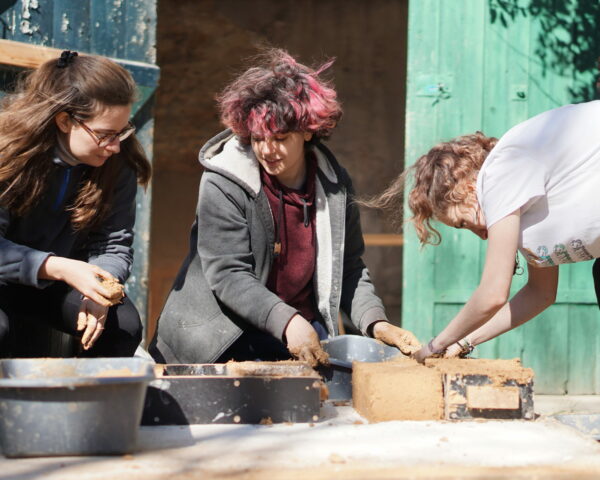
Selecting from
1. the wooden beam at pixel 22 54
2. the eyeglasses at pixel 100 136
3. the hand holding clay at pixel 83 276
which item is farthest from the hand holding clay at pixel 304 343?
the wooden beam at pixel 22 54

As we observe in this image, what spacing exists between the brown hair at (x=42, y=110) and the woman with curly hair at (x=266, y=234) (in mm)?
451

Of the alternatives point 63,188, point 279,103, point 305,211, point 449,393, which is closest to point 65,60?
point 63,188

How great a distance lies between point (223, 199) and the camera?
10.9ft

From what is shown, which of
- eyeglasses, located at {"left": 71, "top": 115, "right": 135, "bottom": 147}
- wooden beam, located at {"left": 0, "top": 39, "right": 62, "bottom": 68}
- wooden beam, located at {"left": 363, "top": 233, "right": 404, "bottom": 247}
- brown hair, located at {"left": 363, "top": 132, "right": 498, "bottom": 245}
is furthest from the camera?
wooden beam, located at {"left": 363, "top": 233, "right": 404, "bottom": 247}

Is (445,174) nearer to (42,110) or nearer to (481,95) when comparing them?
(42,110)

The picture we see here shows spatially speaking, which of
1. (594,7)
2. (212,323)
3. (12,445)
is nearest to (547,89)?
(594,7)

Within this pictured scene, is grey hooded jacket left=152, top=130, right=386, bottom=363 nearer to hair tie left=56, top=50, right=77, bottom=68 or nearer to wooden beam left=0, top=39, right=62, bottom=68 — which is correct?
hair tie left=56, top=50, right=77, bottom=68

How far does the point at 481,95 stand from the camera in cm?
482

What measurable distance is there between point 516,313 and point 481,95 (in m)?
2.00

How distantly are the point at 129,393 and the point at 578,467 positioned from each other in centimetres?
102

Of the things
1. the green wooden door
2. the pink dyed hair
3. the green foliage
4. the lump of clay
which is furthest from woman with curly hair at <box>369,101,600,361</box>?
the green foliage

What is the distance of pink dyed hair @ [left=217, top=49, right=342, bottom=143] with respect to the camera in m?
3.26

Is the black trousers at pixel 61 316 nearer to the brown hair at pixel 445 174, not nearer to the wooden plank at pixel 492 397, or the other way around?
the brown hair at pixel 445 174

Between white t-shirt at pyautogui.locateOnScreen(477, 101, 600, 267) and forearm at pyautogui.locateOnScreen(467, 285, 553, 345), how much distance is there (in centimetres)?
36
